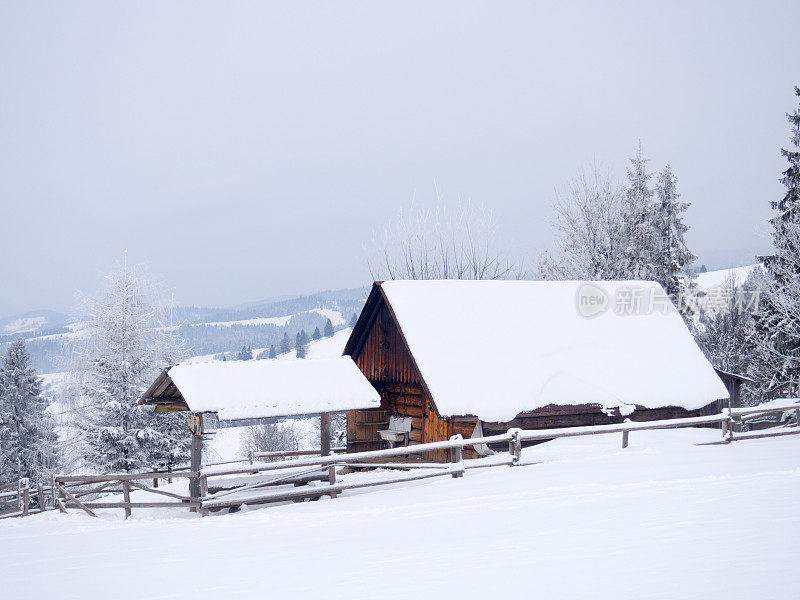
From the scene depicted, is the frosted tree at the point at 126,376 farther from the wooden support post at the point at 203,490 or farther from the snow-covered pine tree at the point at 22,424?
the wooden support post at the point at 203,490

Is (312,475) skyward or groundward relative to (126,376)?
groundward

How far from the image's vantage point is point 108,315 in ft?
101

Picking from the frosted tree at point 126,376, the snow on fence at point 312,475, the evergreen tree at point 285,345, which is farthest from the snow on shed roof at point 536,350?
the evergreen tree at point 285,345

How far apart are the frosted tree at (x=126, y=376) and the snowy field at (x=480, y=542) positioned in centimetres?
1330

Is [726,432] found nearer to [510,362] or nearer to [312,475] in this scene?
[510,362]

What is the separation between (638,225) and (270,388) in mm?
27425

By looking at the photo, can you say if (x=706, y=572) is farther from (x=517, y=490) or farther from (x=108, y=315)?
(x=108, y=315)

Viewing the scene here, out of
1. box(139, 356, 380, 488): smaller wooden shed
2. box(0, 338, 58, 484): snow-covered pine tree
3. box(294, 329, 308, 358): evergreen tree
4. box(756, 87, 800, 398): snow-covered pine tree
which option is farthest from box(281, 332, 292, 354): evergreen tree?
box(139, 356, 380, 488): smaller wooden shed

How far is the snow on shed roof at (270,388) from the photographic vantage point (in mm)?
15750

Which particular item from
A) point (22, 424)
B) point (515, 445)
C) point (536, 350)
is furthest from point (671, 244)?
point (22, 424)

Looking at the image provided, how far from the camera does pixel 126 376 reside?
29.1m

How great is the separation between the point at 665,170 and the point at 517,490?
1212 inches

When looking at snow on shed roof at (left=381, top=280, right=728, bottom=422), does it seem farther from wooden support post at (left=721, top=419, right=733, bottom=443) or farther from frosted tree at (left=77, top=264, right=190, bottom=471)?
frosted tree at (left=77, top=264, right=190, bottom=471)

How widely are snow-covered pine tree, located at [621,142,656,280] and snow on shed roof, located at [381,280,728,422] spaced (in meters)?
13.5
